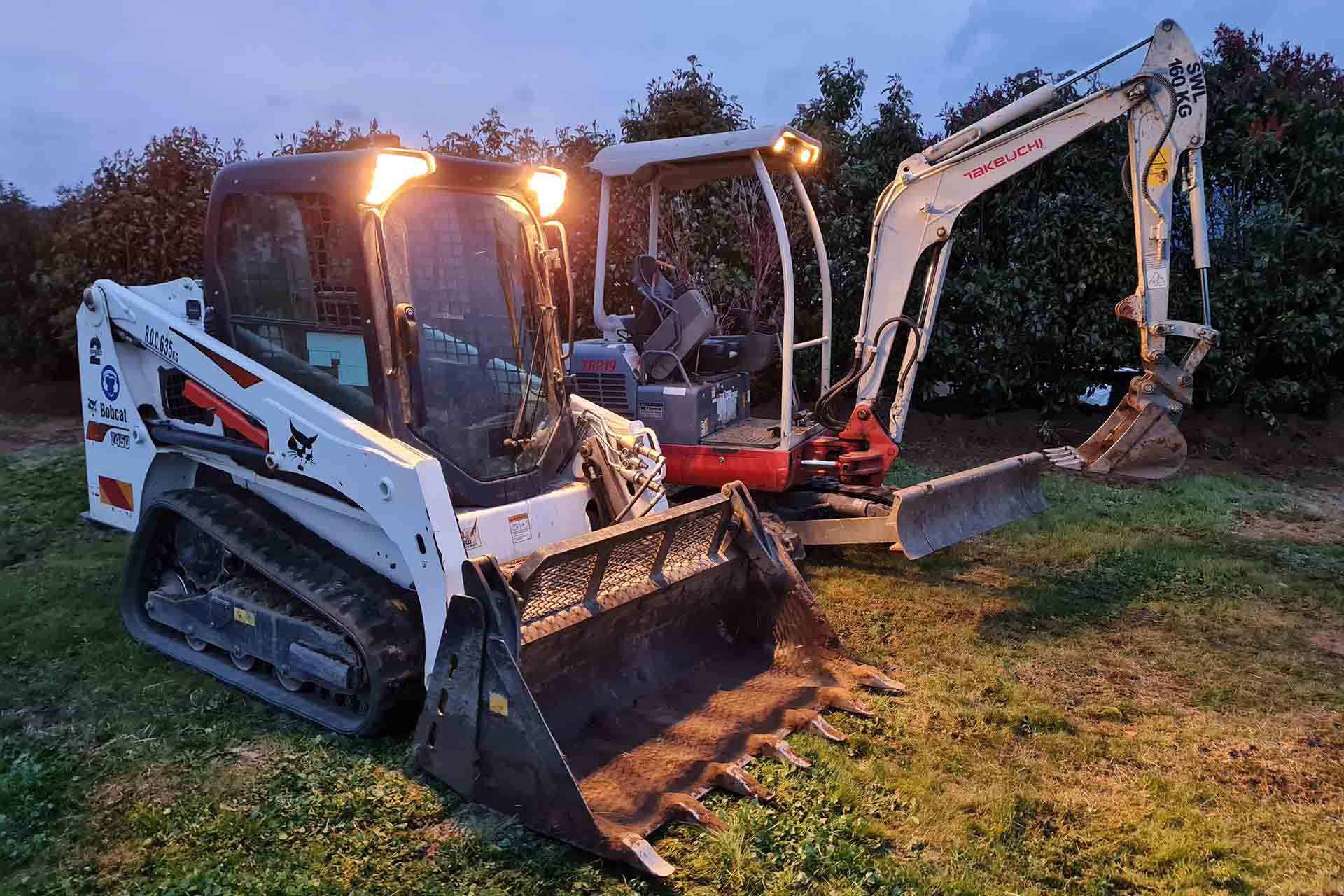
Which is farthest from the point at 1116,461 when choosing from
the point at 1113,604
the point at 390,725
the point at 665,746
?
the point at 390,725

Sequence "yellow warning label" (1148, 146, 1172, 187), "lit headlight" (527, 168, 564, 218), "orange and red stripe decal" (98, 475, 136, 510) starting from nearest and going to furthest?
1. "lit headlight" (527, 168, 564, 218)
2. "orange and red stripe decal" (98, 475, 136, 510)
3. "yellow warning label" (1148, 146, 1172, 187)

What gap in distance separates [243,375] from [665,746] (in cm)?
251

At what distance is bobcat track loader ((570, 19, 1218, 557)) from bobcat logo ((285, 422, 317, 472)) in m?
2.76

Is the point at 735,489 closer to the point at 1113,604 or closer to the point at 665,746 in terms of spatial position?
the point at 665,746

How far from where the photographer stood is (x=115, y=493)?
5363 millimetres

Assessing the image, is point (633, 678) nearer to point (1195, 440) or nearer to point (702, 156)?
point (702, 156)

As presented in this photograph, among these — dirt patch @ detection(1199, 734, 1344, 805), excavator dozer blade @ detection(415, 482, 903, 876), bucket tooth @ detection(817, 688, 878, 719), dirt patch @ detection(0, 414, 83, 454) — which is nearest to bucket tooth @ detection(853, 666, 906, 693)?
excavator dozer blade @ detection(415, 482, 903, 876)

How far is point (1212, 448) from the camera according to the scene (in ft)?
34.3

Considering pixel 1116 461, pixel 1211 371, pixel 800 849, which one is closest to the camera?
pixel 800 849

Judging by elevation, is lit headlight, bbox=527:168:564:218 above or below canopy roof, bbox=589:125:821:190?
below

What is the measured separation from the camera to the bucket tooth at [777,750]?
380 centimetres

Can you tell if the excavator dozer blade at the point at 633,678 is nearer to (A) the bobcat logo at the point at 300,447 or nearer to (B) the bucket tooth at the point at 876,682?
(B) the bucket tooth at the point at 876,682

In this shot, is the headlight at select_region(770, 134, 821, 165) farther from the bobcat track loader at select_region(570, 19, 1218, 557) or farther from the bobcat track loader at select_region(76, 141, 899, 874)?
the bobcat track loader at select_region(76, 141, 899, 874)

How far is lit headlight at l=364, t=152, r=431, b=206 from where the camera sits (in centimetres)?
400
